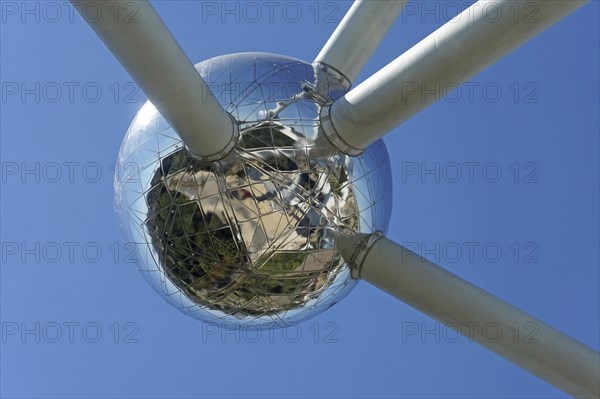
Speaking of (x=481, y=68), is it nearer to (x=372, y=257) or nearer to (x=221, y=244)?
(x=372, y=257)

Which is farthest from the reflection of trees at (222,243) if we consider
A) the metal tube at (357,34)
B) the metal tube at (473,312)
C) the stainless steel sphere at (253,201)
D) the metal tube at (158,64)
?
the metal tube at (357,34)

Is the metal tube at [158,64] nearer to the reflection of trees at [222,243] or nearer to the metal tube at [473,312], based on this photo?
the reflection of trees at [222,243]

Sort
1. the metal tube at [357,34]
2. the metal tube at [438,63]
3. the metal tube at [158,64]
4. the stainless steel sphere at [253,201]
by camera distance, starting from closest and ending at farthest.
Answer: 1. the metal tube at [158,64]
2. the metal tube at [438,63]
3. the stainless steel sphere at [253,201]
4. the metal tube at [357,34]

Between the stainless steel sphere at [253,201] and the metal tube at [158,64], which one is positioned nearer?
the metal tube at [158,64]

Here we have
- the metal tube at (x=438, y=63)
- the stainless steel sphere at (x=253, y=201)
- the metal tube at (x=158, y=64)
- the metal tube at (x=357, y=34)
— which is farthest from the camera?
the metal tube at (x=357, y=34)

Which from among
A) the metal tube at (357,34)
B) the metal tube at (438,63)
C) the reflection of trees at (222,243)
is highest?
the metal tube at (357,34)

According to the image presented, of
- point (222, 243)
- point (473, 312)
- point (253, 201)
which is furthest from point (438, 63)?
point (222, 243)

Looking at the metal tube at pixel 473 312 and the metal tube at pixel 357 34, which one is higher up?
the metal tube at pixel 357 34
